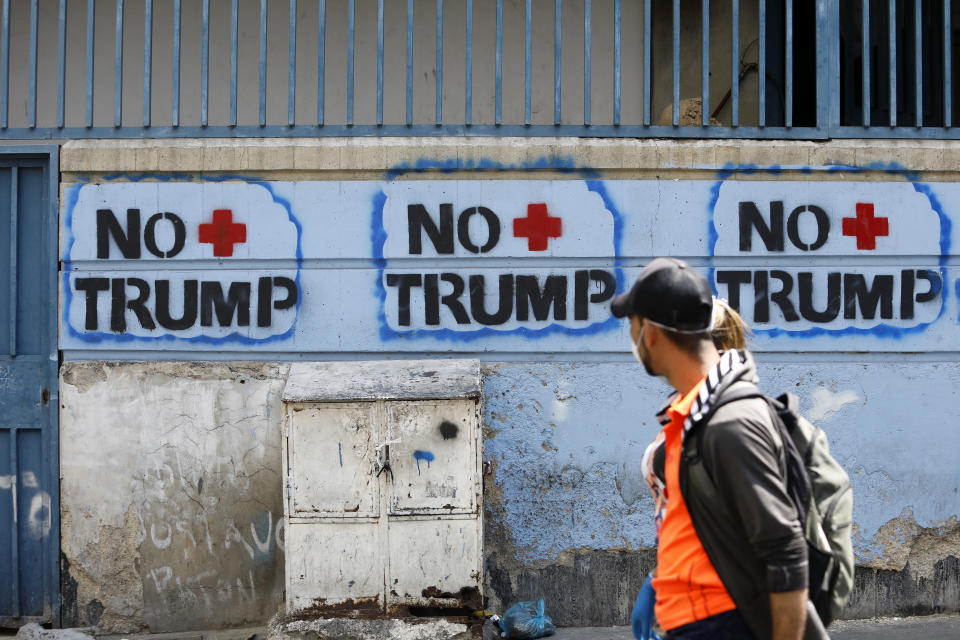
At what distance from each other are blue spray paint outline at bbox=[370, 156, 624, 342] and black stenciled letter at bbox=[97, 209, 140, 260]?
4.05ft

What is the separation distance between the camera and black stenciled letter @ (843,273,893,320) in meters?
4.70

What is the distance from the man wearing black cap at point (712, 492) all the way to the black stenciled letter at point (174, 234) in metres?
3.24

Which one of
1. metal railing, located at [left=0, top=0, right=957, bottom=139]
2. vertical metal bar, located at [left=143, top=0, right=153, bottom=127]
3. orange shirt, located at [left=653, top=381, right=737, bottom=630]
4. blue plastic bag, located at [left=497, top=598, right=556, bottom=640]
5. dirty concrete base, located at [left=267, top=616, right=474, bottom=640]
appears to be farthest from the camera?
metal railing, located at [left=0, top=0, right=957, bottom=139]

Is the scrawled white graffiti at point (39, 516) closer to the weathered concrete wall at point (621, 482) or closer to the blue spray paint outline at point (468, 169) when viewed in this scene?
the blue spray paint outline at point (468, 169)

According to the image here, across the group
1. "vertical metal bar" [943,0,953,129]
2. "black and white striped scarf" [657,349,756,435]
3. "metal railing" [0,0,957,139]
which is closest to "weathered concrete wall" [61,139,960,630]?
"vertical metal bar" [943,0,953,129]

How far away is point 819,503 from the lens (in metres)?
1.96

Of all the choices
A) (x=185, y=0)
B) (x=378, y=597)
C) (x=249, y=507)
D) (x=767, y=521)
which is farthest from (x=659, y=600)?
(x=185, y=0)

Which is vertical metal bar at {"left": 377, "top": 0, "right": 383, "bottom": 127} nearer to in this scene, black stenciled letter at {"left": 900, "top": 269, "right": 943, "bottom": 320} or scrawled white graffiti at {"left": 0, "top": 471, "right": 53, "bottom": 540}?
scrawled white graffiti at {"left": 0, "top": 471, "right": 53, "bottom": 540}

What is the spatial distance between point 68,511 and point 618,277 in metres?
3.10

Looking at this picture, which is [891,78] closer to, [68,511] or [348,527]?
[348,527]

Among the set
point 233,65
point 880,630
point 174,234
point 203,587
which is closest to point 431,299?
point 174,234

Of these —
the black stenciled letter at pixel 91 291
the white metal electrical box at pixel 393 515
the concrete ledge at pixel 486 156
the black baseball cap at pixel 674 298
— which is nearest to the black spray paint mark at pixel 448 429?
the white metal electrical box at pixel 393 515

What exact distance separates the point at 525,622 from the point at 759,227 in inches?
91.8

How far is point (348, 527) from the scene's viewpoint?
405cm
